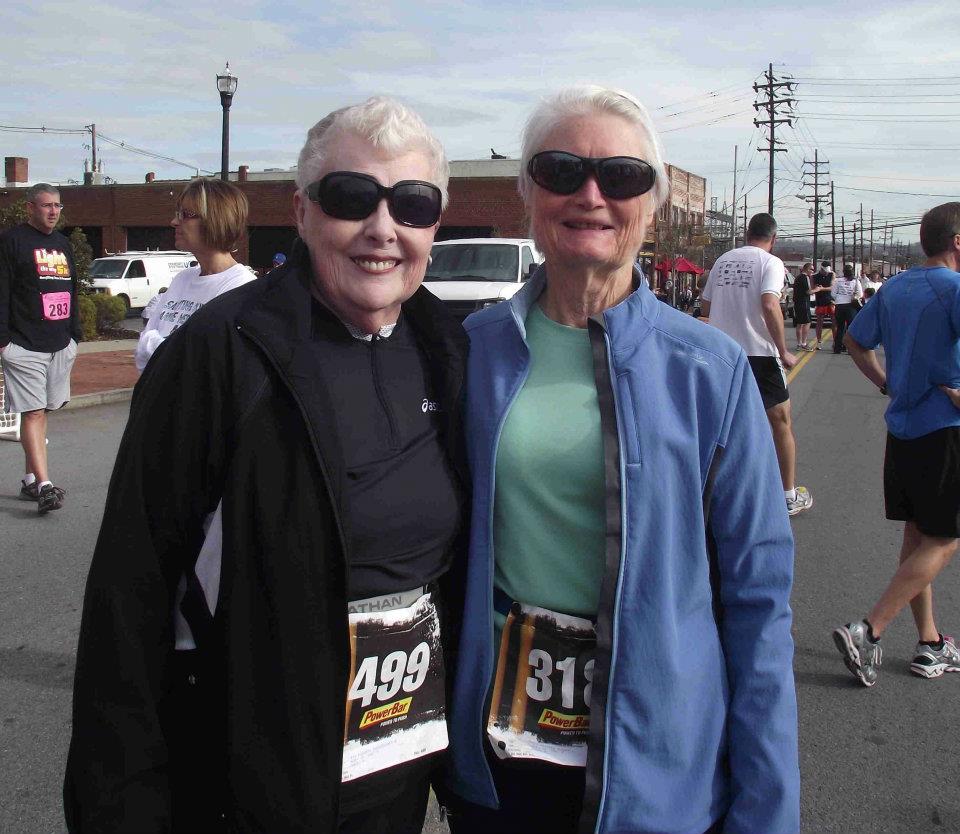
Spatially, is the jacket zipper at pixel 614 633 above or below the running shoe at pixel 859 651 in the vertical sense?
above

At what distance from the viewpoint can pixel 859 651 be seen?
401 cm

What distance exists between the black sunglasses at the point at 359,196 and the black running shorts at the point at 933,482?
3000 mm

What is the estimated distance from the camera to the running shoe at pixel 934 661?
413 cm

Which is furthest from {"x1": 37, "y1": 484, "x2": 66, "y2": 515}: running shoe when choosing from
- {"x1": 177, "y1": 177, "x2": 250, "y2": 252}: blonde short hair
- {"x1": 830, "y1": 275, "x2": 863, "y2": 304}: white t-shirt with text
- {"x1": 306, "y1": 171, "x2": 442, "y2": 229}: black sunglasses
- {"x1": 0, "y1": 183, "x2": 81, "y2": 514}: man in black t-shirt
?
{"x1": 830, "y1": 275, "x2": 863, "y2": 304}: white t-shirt with text

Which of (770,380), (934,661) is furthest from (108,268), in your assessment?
(934,661)

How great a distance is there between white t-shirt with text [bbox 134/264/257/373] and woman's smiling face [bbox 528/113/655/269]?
2637 millimetres

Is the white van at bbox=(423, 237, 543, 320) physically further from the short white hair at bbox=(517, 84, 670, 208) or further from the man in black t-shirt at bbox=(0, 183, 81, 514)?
the short white hair at bbox=(517, 84, 670, 208)

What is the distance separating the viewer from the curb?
35.9 feet

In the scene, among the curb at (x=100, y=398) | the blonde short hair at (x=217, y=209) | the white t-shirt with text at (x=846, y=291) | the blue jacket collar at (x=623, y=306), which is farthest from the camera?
the white t-shirt with text at (x=846, y=291)

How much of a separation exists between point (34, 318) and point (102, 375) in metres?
7.01

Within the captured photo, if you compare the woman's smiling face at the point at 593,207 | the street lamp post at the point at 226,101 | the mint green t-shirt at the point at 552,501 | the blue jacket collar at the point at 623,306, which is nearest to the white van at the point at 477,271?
the street lamp post at the point at 226,101

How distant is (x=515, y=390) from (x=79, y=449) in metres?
7.69

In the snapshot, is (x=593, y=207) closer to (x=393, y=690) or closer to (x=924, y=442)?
(x=393, y=690)

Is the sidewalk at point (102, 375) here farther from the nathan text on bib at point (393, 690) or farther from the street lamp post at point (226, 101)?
the nathan text on bib at point (393, 690)
